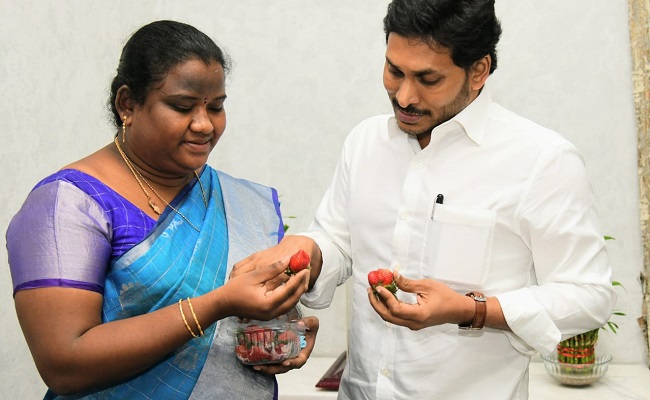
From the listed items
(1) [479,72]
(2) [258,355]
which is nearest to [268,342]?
(2) [258,355]

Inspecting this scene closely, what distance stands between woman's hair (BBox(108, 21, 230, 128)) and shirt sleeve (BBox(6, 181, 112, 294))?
29cm

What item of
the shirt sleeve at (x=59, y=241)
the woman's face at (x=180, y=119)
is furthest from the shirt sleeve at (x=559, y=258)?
the shirt sleeve at (x=59, y=241)

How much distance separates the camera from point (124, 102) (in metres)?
1.87

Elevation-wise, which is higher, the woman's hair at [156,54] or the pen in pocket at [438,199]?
the woman's hair at [156,54]

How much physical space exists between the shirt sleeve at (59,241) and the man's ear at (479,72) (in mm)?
916

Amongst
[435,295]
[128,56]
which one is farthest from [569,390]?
[128,56]

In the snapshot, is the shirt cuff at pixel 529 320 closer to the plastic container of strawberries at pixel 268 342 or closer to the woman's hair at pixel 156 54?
the plastic container of strawberries at pixel 268 342

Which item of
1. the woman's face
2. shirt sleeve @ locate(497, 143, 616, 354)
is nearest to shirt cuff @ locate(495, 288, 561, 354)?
shirt sleeve @ locate(497, 143, 616, 354)

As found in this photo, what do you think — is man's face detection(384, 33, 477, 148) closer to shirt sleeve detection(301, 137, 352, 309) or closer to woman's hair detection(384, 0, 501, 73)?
woman's hair detection(384, 0, 501, 73)

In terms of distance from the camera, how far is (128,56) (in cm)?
187

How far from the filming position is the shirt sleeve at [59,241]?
5.39 feet

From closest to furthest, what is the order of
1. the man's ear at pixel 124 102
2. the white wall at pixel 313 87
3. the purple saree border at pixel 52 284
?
the purple saree border at pixel 52 284 < the man's ear at pixel 124 102 < the white wall at pixel 313 87

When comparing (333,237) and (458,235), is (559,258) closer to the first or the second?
(458,235)

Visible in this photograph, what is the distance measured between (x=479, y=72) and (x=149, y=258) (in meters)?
0.89
